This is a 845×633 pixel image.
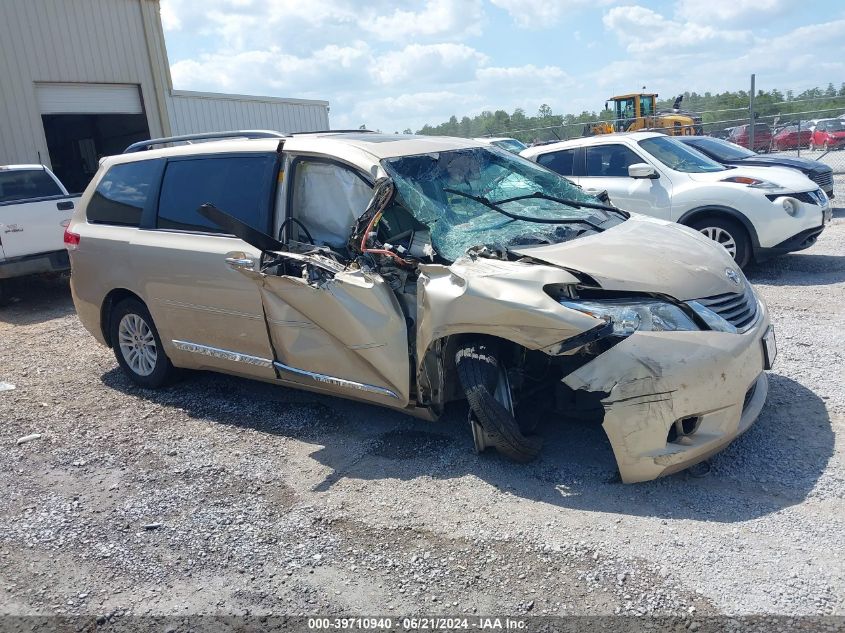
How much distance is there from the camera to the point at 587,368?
11.6ft

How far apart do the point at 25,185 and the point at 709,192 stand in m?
9.42

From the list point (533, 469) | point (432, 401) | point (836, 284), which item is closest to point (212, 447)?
point (432, 401)

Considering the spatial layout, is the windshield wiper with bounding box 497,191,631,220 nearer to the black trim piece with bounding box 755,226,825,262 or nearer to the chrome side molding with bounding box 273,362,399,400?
the chrome side molding with bounding box 273,362,399,400

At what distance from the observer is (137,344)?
5852mm

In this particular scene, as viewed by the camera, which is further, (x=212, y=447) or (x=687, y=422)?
(x=212, y=447)

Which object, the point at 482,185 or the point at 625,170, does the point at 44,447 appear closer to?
the point at 482,185

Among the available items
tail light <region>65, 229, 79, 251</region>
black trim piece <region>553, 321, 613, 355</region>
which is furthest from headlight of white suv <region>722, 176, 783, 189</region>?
tail light <region>65, 229, 79, 251</region>

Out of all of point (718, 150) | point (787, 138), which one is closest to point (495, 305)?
point (718, 150)

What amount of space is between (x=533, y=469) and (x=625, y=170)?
6.32m

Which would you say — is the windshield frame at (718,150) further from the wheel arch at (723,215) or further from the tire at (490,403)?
the tire at (490,403)

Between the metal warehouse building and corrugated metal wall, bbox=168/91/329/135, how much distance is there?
0.09 feet

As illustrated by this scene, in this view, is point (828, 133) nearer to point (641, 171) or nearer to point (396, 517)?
point (641, 171)

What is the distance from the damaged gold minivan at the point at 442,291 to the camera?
3527 millimetres

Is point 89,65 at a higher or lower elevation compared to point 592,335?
higher
